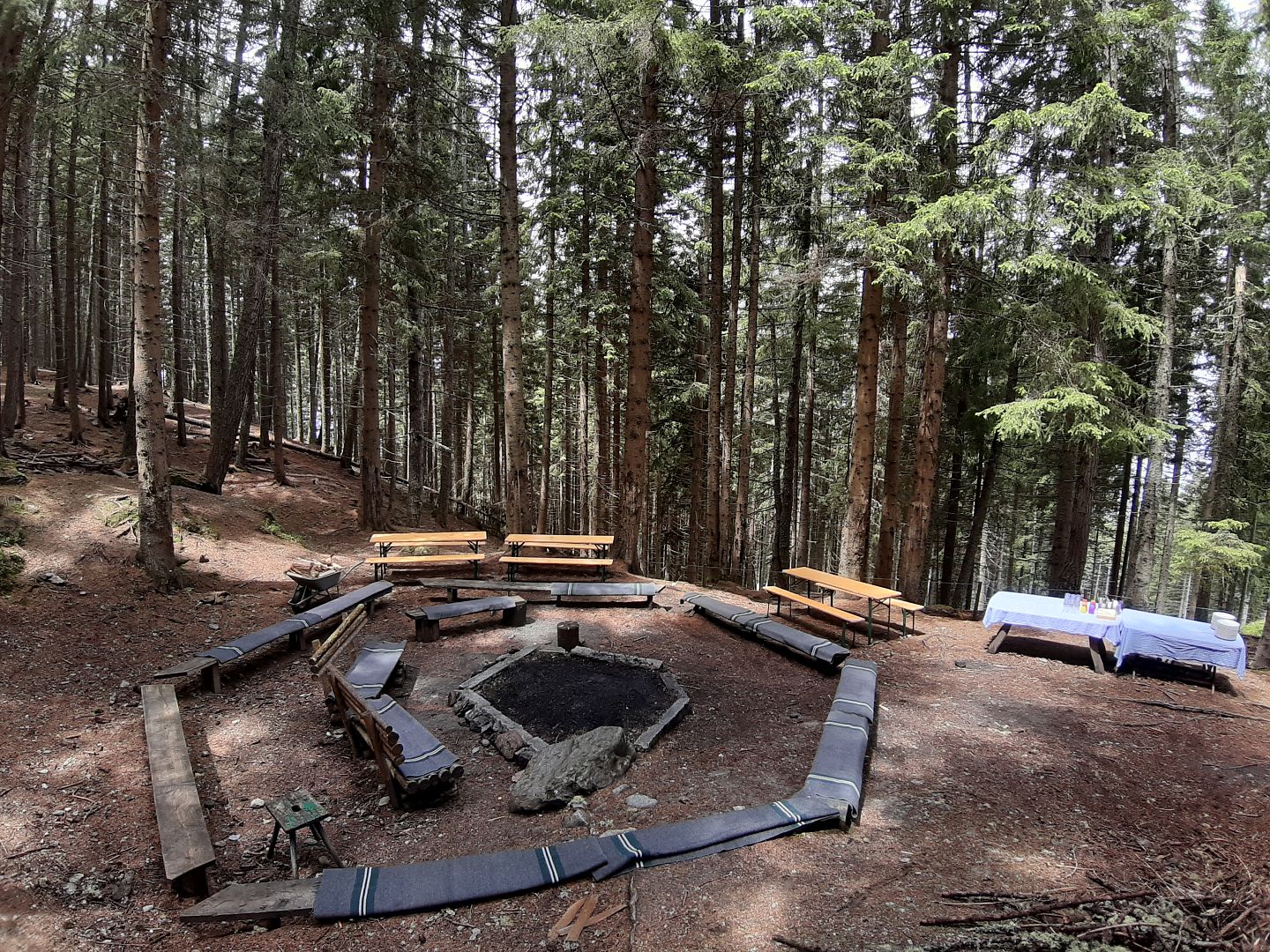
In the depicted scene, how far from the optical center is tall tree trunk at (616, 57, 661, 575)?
11016 mm

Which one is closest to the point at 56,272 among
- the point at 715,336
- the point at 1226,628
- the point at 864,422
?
the point at 715,336

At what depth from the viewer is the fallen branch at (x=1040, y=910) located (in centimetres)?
356

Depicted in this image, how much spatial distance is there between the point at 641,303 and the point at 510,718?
7.94 metres

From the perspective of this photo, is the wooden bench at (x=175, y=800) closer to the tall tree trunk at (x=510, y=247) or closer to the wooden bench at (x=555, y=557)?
the wooden bench at (x=555, y=557)

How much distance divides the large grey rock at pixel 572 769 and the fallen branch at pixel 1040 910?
9.40 ft

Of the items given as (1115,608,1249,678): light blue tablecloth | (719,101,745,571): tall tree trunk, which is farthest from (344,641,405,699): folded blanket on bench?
(1115,608,1249,678): light blue tablecloth

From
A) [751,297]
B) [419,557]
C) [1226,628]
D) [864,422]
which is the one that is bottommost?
[419,557]

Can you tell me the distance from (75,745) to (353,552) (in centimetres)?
827

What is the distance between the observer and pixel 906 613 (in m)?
11.2

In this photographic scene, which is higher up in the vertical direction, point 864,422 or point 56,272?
point 56,272

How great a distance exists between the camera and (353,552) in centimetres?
1364

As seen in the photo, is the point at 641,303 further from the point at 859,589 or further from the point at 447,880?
the point at 447,880

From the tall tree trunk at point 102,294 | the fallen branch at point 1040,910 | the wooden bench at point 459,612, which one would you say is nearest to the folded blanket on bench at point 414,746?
the wooden bench at point 459,612

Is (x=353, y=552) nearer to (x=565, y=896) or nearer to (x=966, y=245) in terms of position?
(x=565, y=896)
